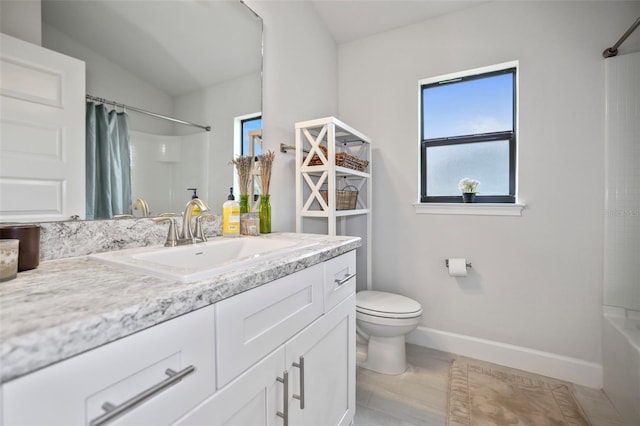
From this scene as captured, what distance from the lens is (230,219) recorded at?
134 centimetres

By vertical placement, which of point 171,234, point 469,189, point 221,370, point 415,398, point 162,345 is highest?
point 469,189

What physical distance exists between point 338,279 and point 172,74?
110cm

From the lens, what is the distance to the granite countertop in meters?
0.37

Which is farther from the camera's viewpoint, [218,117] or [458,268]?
[458,268]

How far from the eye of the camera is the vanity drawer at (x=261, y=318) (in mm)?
637

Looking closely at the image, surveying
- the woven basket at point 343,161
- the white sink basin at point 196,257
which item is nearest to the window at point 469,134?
the woven basket at point 343,161

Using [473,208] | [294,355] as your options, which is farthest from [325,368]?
[473,208]

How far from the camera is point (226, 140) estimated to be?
1458mm

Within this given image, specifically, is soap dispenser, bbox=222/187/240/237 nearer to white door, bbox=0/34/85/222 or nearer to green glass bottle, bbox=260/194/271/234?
green glass bottle, bbox=260/194/271/234

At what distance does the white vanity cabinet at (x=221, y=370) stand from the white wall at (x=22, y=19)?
93 cm

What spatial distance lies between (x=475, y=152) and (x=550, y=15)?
91 centimetres

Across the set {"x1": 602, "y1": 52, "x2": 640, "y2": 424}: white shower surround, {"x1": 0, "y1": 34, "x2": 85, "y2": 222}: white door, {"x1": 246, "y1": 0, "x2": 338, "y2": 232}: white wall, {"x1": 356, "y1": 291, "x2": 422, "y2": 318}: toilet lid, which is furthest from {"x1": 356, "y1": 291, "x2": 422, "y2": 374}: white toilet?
{"x1": 0, "y1": 34, "x2": 85, "y2": 222}: white door

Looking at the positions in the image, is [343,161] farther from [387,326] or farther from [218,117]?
[387,326]

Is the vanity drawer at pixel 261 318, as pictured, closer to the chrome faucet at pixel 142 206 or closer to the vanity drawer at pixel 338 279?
the vanity drawer at pixel 338 279
